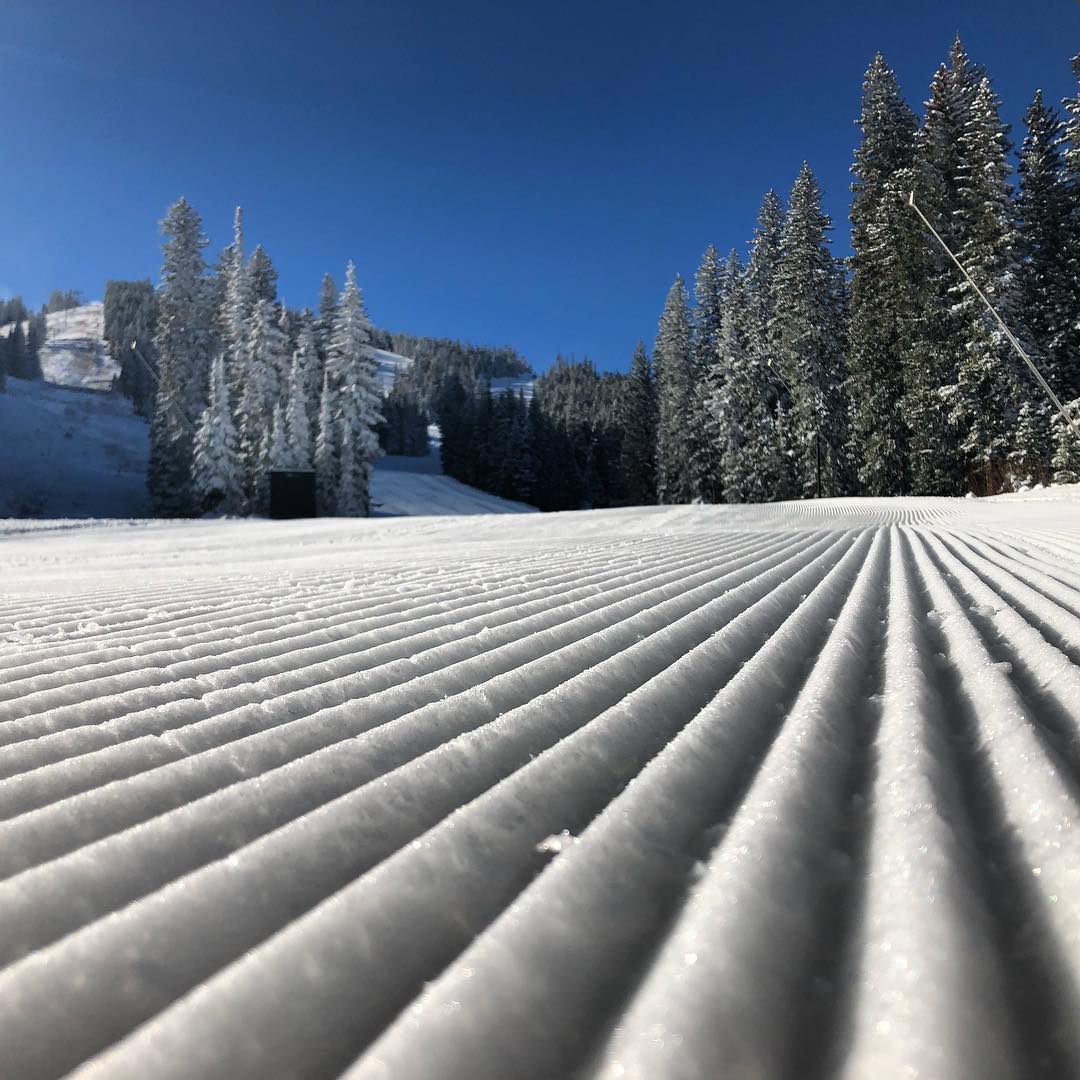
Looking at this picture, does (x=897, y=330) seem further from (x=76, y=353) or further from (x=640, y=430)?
(x=76, y=353)

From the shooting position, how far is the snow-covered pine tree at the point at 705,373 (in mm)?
37781

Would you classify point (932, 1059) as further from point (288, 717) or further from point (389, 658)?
point (389, 658)

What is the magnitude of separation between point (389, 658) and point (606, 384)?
8259 centimetres

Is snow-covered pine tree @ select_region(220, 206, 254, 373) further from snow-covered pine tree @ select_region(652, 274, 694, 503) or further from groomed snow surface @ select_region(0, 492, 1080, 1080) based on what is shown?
groomed snow surface @ select_region(0, 492, 1080, 1080)

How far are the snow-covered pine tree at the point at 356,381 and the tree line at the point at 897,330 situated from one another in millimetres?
16041

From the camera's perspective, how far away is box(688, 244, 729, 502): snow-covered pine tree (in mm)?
37781

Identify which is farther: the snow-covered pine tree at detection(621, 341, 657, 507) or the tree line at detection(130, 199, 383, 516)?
the snow-covered pine tree at detection(621, 341, 657, 507)

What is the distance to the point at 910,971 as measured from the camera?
2.39 ft

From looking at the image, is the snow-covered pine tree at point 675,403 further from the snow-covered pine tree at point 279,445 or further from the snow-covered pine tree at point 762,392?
the snow-covered pine tree at point 279,445

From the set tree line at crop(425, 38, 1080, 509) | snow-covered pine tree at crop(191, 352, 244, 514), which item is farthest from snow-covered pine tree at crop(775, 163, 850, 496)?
snow-covered pine tree at crop(191, 352, 244, 514)

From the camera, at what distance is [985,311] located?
2192cm

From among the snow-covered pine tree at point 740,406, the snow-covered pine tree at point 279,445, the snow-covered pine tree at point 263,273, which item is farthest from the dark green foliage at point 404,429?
the snow-covered pine tree at point 740,406

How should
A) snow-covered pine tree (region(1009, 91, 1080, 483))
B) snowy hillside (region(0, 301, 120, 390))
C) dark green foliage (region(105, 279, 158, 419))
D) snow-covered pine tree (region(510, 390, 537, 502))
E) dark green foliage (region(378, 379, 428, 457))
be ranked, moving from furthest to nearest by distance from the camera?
1. snowy hillside (region(0, 301, 120, 390))
2. dark green foliage (region(378, 379, 428, 457))
3. dark green foliage (region(105, 279, 158, 419))
4. snow-covered pine tree (region(510, 390, 537, 502))
5. snow-covered pine tree (region(1009, 91, 1080, 483))

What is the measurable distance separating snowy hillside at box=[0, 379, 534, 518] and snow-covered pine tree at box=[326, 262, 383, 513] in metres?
5.22
